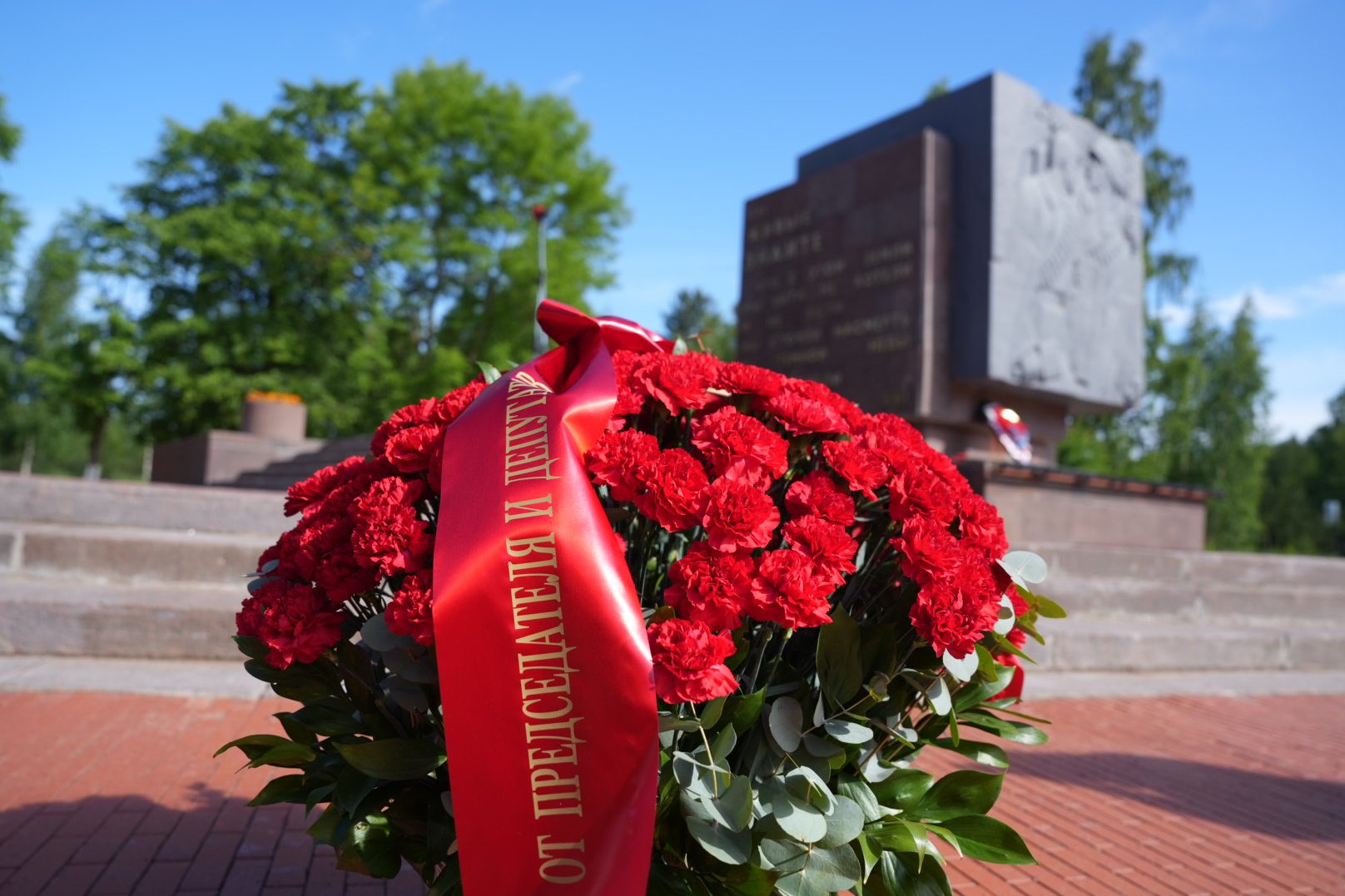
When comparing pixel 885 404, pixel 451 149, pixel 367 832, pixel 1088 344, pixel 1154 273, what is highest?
pixel 451 149

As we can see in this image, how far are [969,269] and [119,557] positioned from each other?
7172 millimetres

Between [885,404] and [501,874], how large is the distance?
779cm

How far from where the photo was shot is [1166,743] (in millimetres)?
4535

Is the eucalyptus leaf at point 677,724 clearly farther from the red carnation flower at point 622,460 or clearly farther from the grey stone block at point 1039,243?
the grey stone block at point 1039,243

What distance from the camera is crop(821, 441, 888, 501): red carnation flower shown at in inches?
66.8

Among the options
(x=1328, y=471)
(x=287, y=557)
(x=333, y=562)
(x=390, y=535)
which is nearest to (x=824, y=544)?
(x=390, y=535)

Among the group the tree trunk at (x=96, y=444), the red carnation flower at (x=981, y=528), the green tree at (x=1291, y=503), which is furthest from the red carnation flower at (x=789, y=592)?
the green tree at (x=1291, y=503)

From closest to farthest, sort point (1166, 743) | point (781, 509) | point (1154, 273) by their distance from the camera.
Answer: point (781, 509) < point (1166, 743) < point (1154, 273)

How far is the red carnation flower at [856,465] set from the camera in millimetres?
1696

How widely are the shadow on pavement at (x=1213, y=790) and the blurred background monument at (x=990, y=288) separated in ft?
11.7

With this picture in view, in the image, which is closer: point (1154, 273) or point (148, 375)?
point (148, 375)

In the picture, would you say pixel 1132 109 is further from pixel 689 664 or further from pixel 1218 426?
pixel 689 664

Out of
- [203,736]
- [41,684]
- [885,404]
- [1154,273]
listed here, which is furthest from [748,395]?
[1154,273]

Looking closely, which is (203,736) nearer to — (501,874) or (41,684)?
(41,684)
